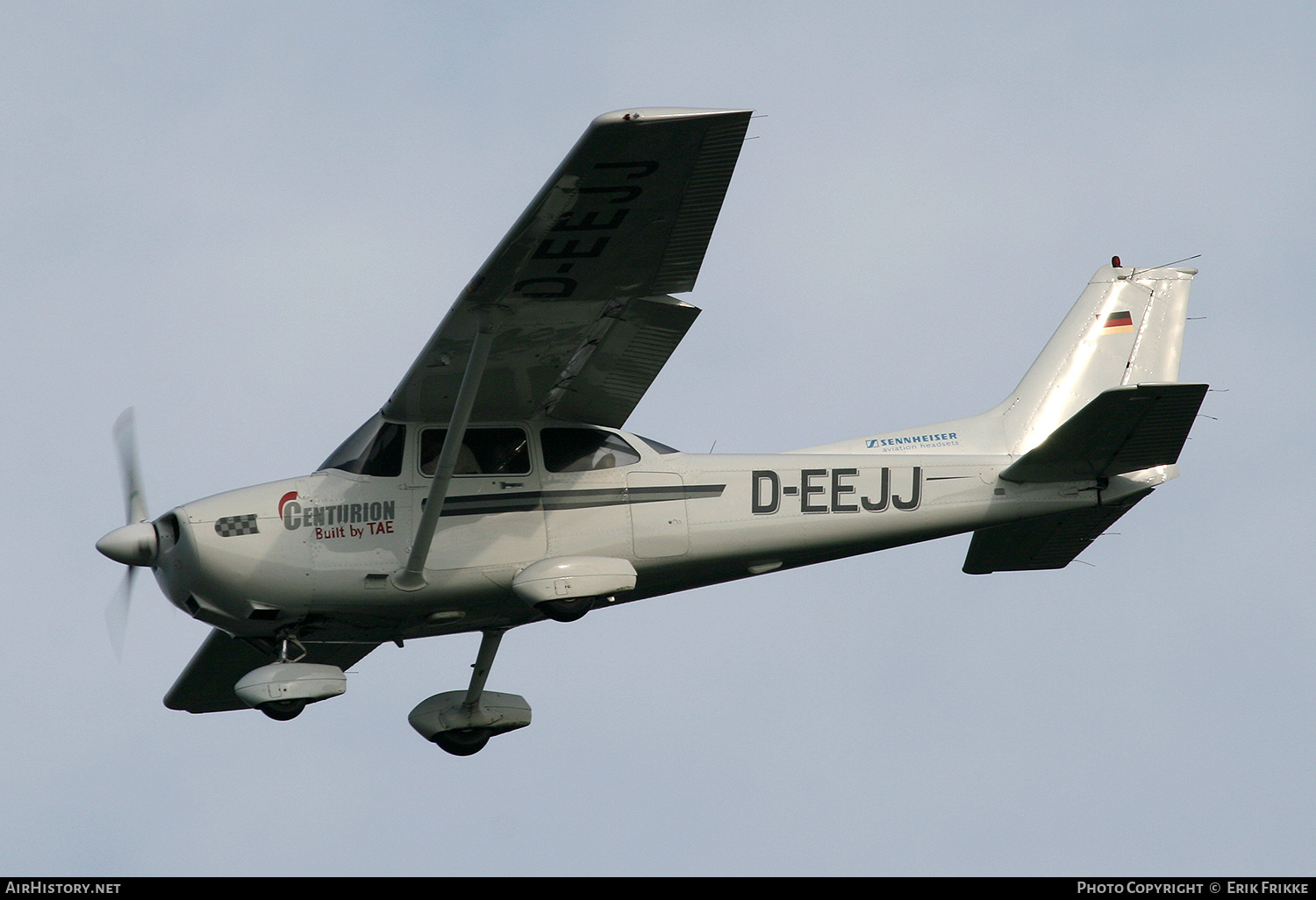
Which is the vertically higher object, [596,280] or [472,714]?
[596,280]

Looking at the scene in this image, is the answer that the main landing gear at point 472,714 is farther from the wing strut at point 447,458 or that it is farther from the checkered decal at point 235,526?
the checkered decal at point 235,526

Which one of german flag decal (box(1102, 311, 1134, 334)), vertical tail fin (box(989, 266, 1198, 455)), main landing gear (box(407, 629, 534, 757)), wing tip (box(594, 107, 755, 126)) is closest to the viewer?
wing tip (box(594, 107, 755, 126))

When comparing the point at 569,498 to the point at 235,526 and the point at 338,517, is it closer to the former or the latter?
the point at 338,517

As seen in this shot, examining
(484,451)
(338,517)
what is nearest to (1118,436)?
(484,451)

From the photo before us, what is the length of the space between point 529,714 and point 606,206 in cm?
543

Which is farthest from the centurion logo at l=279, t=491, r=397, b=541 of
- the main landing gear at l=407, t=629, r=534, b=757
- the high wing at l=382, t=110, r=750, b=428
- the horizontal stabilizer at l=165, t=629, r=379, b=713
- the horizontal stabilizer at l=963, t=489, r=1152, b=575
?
the horizontal stabilizer at l=963, t=489, r=1152, b=575

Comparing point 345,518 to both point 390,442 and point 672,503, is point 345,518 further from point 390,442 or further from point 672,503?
point 672,503

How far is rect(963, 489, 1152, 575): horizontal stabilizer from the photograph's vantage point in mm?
14742

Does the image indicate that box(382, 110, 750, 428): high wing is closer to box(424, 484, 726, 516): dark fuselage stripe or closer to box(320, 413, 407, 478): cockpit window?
box(320, 413, 407, 478): cockpit window

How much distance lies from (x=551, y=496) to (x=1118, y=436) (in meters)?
4.59

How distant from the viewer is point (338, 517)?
13.3 meters

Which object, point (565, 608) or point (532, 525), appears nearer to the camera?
point (565, 608)

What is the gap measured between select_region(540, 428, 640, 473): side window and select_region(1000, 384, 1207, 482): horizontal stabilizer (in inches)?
128

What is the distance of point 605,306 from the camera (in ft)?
42.3
